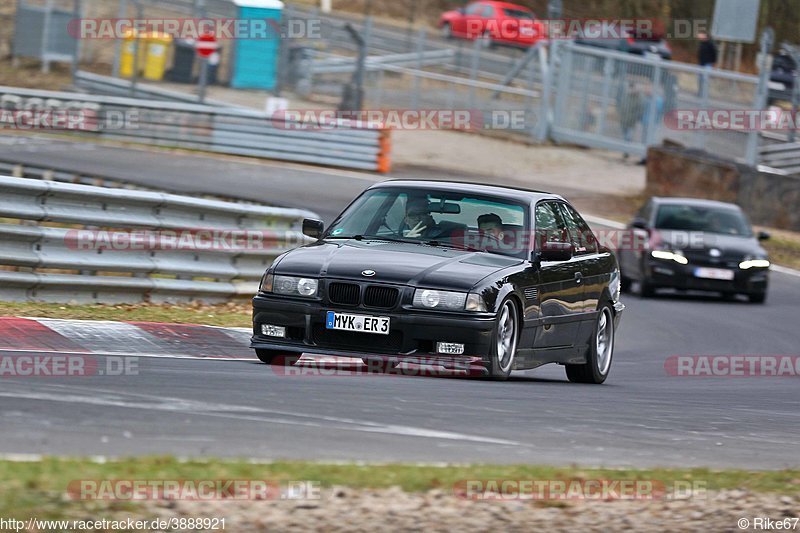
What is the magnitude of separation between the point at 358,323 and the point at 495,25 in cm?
4677

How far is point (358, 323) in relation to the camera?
9.60m

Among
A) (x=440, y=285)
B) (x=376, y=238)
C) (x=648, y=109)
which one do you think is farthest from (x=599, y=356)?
(x=648, y=109)

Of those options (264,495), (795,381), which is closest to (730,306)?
(795,381)

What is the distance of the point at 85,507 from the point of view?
5.40m

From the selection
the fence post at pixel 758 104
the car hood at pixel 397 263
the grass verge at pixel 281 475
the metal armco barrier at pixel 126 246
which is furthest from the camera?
the fence post at pixel 758 104

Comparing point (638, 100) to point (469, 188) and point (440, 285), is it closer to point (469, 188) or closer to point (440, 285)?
point (469, 188)

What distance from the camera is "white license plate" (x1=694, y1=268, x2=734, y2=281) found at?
20656 millimetres

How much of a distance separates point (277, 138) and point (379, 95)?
25.1 feet

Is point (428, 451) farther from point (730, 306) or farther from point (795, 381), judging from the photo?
point (730, 306)

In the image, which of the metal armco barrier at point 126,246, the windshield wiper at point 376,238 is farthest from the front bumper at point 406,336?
the metal armco barrier at point 126,246

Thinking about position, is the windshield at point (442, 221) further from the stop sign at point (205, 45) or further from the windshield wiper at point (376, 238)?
the stop sign at point (205, 45)

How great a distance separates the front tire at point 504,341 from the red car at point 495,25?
137ft

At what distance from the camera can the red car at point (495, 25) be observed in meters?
53.9

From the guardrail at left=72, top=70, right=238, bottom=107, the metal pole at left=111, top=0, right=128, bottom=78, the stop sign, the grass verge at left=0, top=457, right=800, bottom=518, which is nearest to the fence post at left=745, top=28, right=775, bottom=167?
the stop sign
